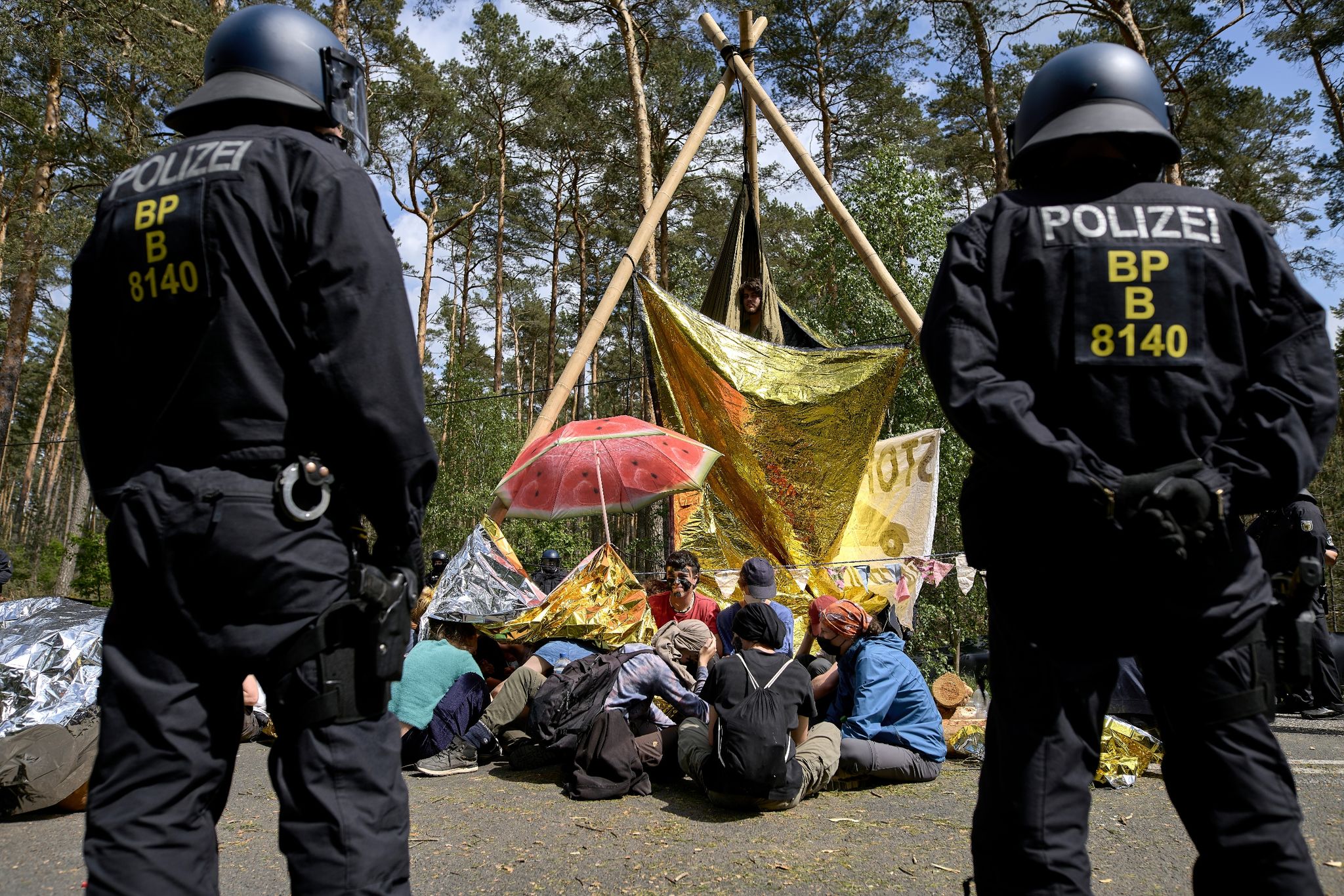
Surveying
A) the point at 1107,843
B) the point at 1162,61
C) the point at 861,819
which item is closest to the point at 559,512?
the point at 861,819

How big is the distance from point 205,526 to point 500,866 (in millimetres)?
2466

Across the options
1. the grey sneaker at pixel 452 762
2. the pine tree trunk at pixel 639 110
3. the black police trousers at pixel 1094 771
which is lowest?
the grey sneaker at pixel 452 762

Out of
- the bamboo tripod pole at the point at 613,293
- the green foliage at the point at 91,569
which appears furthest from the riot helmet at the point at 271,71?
the green foliage at the point at 91,569

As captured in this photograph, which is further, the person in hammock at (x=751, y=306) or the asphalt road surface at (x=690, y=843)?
the person in hammock at (x=751, y=306)

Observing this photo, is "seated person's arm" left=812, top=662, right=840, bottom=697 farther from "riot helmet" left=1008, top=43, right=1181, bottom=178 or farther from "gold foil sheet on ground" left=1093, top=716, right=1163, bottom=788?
"riot helmet" left=1008, top=43, right=1181, bottom=178

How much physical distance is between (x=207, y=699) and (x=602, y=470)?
6.25 metres

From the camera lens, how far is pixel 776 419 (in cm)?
813

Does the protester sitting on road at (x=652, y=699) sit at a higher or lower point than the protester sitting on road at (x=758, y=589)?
lower

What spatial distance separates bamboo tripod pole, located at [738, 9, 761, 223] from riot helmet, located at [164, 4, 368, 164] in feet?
23.5

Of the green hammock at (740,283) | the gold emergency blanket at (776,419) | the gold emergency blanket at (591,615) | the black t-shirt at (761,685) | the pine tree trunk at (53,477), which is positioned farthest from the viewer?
the pine tree trunk at (53,477)

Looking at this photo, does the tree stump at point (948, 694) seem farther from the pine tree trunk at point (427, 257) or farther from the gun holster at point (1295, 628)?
the pine tree trunk at point (427, 257)

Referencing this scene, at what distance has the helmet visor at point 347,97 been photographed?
83.1 inches

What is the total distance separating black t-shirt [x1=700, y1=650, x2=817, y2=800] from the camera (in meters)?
4.64

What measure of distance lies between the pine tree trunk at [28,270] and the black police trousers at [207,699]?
1647 cm
